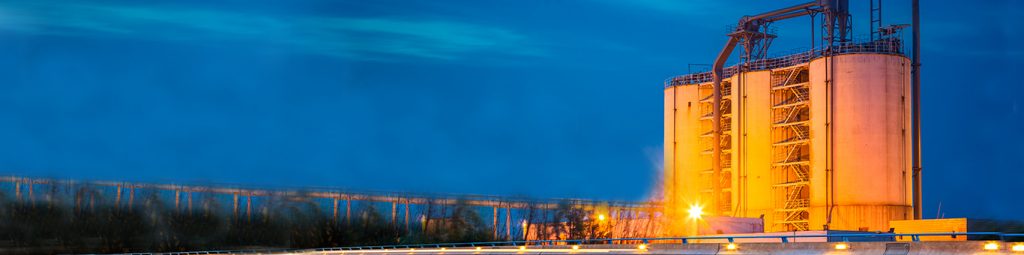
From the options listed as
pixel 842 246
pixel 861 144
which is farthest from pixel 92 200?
pixel 842 246

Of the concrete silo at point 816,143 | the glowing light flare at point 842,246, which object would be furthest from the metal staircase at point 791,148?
the glowing light flare at point 842,246

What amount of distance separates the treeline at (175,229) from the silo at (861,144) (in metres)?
26.8

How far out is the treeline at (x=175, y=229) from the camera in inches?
3883

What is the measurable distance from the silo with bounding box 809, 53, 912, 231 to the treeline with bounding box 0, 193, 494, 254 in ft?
87.8

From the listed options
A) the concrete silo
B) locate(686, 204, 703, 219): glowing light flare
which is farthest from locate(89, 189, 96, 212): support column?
locate(686, 204, 703, 219): glowing light flare

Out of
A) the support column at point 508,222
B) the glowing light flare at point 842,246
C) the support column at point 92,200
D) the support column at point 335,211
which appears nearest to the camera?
the glowing light flare at point 842,246

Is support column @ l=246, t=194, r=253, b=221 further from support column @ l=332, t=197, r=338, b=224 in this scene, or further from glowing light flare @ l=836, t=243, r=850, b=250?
glowing light flare @ l=836, t=243, r=850, b=250

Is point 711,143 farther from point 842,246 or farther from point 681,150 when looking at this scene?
point 842,246

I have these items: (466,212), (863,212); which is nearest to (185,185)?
(466,212)

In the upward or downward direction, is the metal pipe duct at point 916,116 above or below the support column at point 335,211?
above

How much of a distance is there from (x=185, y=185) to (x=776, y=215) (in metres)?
46.5

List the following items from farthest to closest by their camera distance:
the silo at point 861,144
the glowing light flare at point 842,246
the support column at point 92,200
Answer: the support column at point 92,200, the silo at point 861,144, the glowing light flare at point 842,246

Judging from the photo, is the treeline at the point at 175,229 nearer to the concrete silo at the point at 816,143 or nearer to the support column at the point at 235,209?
the support column at the point at 235,209

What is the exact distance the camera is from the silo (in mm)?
89000
